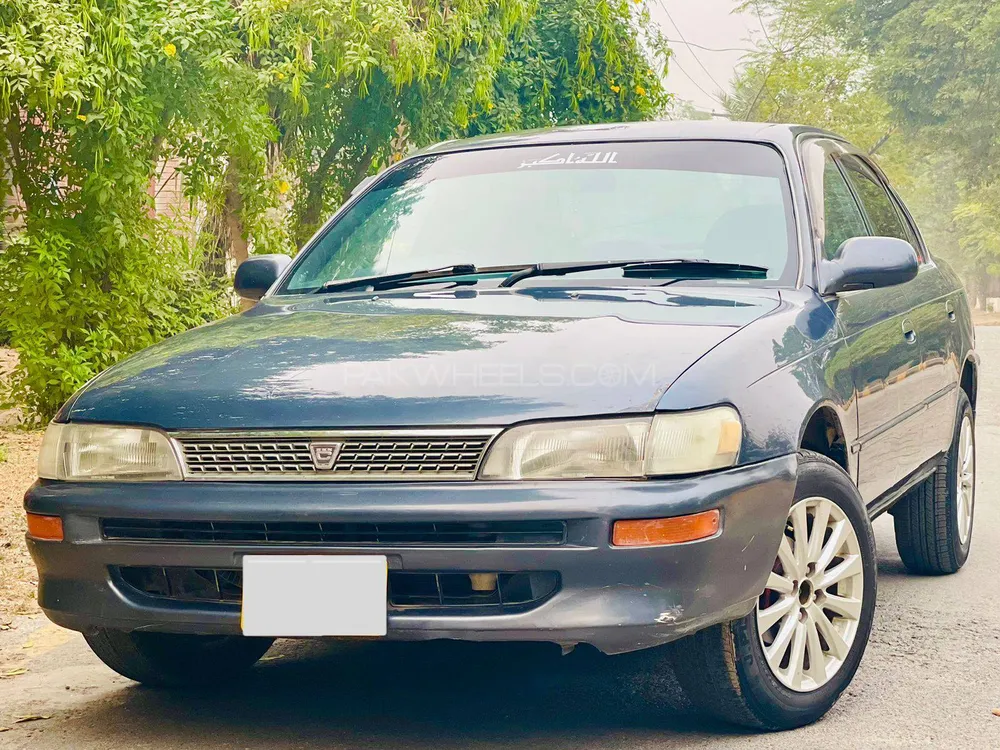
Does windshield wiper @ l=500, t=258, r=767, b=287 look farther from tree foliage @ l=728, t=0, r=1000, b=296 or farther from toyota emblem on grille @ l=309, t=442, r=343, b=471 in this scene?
tree foliage @ l=728, t=0, r=1000, b=296

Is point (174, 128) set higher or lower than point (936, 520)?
higher

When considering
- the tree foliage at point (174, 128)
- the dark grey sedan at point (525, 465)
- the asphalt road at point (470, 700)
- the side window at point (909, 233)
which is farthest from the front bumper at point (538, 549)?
the tree foliage at point (174, 128)

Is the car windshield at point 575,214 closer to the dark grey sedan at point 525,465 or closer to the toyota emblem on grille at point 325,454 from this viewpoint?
the dark grey sedan at point 525,465

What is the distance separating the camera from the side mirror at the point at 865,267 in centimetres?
452

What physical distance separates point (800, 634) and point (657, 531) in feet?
2.62

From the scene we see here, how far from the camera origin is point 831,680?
4.03m

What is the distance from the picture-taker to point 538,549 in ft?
11.0

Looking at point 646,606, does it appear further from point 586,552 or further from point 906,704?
point 906,704

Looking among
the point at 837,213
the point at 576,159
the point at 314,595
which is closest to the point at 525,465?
the point at 314,595

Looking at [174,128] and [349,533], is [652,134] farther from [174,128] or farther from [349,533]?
[174,128]

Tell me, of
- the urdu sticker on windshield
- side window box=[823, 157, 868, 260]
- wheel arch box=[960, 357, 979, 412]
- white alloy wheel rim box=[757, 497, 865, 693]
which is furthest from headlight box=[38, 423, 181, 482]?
wheel arch box=[960, 357, 979, 412]

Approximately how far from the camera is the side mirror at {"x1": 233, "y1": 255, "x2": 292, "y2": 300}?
5.08 meters

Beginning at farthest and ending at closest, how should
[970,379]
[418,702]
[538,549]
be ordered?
[970,379] → [418,702] → [538,549]

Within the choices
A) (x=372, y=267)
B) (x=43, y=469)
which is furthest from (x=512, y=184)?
(x=43, y=469)
